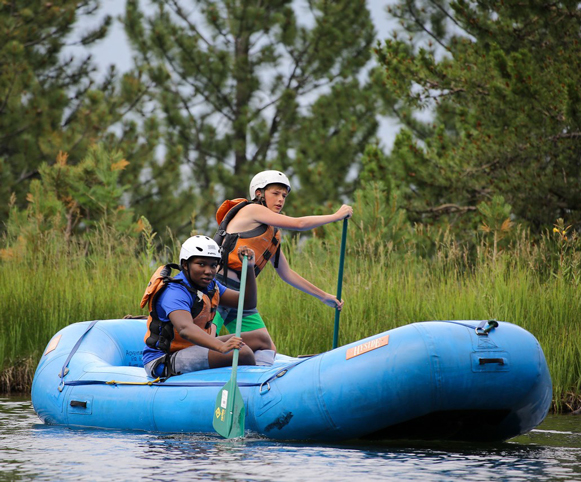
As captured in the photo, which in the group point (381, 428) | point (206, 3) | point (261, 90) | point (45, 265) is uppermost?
point (206, 3)

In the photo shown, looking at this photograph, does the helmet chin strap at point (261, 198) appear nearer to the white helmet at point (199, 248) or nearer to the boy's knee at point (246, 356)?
the white helmet at point (199, 248)

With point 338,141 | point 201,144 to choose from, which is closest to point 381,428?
point 338,141

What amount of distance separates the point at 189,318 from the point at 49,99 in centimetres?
1440

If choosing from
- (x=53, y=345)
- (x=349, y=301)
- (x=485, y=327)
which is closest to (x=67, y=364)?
(x=53, y=345)

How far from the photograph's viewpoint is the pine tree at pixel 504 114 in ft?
39.5

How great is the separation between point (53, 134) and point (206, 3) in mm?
6942

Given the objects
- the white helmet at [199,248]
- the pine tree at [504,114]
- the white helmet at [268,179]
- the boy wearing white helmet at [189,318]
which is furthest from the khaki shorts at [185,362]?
the pine tree at [504,114]

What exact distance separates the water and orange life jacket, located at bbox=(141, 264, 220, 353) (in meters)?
0.65

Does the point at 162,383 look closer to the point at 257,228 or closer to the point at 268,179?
the point at 257,228

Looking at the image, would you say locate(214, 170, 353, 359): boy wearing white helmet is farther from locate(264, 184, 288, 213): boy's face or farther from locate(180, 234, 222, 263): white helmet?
locate(180, 234, 222, 263): white helmet

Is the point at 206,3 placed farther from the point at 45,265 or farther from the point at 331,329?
the point at 331,329

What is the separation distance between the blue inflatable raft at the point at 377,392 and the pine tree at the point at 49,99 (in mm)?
12134

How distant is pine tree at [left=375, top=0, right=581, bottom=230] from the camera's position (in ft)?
39.5

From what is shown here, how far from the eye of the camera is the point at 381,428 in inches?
256
